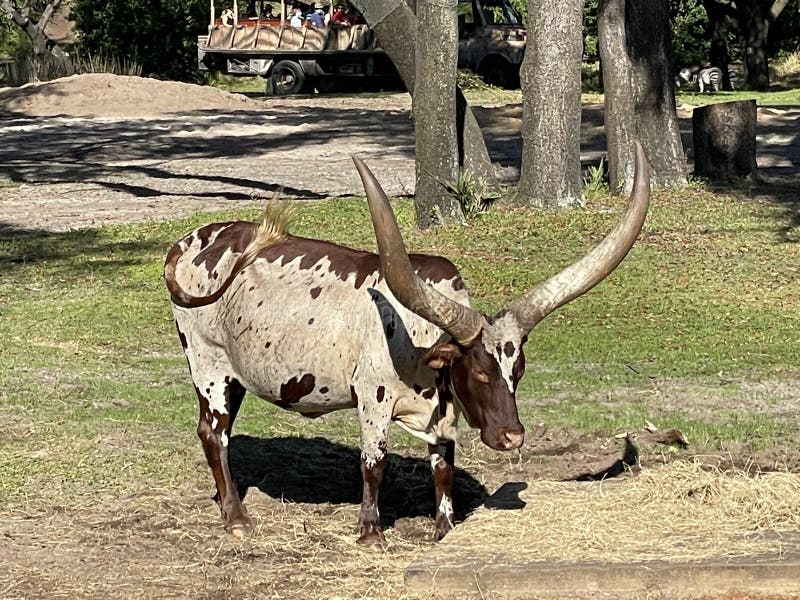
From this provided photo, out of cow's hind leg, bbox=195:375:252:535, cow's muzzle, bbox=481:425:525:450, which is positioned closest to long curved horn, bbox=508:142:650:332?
cow's muzzle, bbox=481:425:525:450

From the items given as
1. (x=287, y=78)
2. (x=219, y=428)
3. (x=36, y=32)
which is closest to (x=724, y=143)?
(x=219, y=428)

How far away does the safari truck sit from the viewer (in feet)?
127

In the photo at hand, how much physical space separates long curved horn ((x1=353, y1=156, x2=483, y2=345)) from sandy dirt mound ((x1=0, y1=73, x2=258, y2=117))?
85.6ft

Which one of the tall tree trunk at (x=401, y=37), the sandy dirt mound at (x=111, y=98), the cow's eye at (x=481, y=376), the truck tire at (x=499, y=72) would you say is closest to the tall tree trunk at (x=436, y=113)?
the tall tree trunk at (x=401, y=37)

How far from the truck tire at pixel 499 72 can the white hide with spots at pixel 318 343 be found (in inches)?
1234

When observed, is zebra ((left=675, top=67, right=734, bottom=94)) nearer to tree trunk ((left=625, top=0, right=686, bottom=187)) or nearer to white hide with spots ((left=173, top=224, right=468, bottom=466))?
tree trunk ((left=625, top=0, right=686, bottom=187))

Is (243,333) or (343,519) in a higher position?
(243,333)

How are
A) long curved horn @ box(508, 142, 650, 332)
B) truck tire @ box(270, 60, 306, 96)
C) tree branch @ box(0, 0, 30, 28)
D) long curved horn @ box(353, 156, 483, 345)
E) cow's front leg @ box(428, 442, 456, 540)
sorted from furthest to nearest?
tree branch @ box(0, 0, 30, 28) → truck tire @ box(270, 60, 306, 96) → cow's front leg @ box(428, 442, 456, 540) → long curved horn @ box(508, 142, 650, 332) → long curved horn @ box(353, 156, 483, 345)

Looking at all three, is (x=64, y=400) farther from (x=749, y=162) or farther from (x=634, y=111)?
(x=749, y=162)

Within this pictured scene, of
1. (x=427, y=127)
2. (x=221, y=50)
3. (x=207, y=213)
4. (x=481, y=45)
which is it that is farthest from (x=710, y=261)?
(x=221, y=50)

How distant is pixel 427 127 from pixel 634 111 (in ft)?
10.8

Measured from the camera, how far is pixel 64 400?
10.6 m

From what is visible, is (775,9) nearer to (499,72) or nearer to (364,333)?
(499,72)

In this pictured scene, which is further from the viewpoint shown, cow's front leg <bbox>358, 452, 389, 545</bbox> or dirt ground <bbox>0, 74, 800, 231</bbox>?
dirt ground <bbox>0, 74, 800, 231</bbox>
